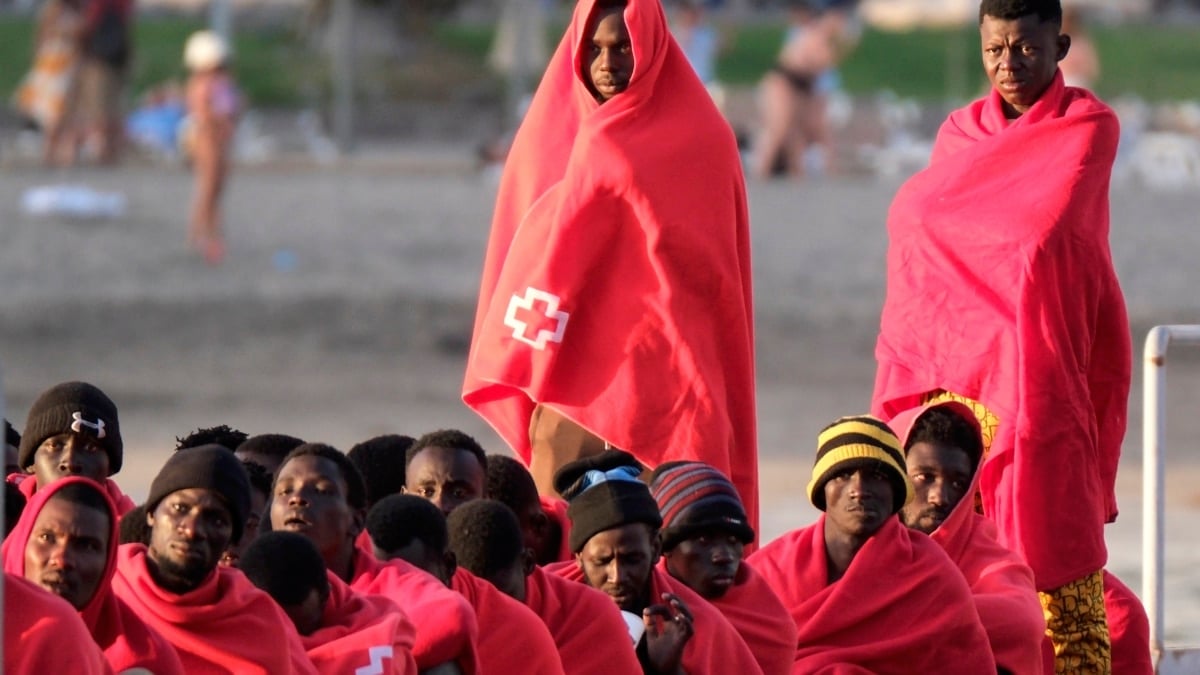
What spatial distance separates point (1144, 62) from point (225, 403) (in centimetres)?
2696

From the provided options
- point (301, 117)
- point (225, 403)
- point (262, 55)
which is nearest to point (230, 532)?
point (225, 403)

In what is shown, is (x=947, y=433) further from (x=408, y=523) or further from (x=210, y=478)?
(x=210, y=478)

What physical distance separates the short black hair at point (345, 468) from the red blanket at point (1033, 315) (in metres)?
1.83

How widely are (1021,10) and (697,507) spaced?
1674 mm

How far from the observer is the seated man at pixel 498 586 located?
5148 mm

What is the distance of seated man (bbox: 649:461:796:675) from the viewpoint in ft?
18.1

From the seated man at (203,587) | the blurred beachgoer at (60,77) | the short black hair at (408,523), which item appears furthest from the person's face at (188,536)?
the blurred beachgoer at (60,77)

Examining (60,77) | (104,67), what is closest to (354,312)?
(104,67)

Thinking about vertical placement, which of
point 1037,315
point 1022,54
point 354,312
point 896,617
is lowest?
point 896,617

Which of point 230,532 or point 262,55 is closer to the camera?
point 230,532

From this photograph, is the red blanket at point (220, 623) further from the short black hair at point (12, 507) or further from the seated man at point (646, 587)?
the seated man at point (646, 587)

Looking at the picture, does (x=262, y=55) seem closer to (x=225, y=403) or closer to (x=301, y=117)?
(x=301, y=117)

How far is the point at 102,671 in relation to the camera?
4.36m

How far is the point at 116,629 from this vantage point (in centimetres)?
460
